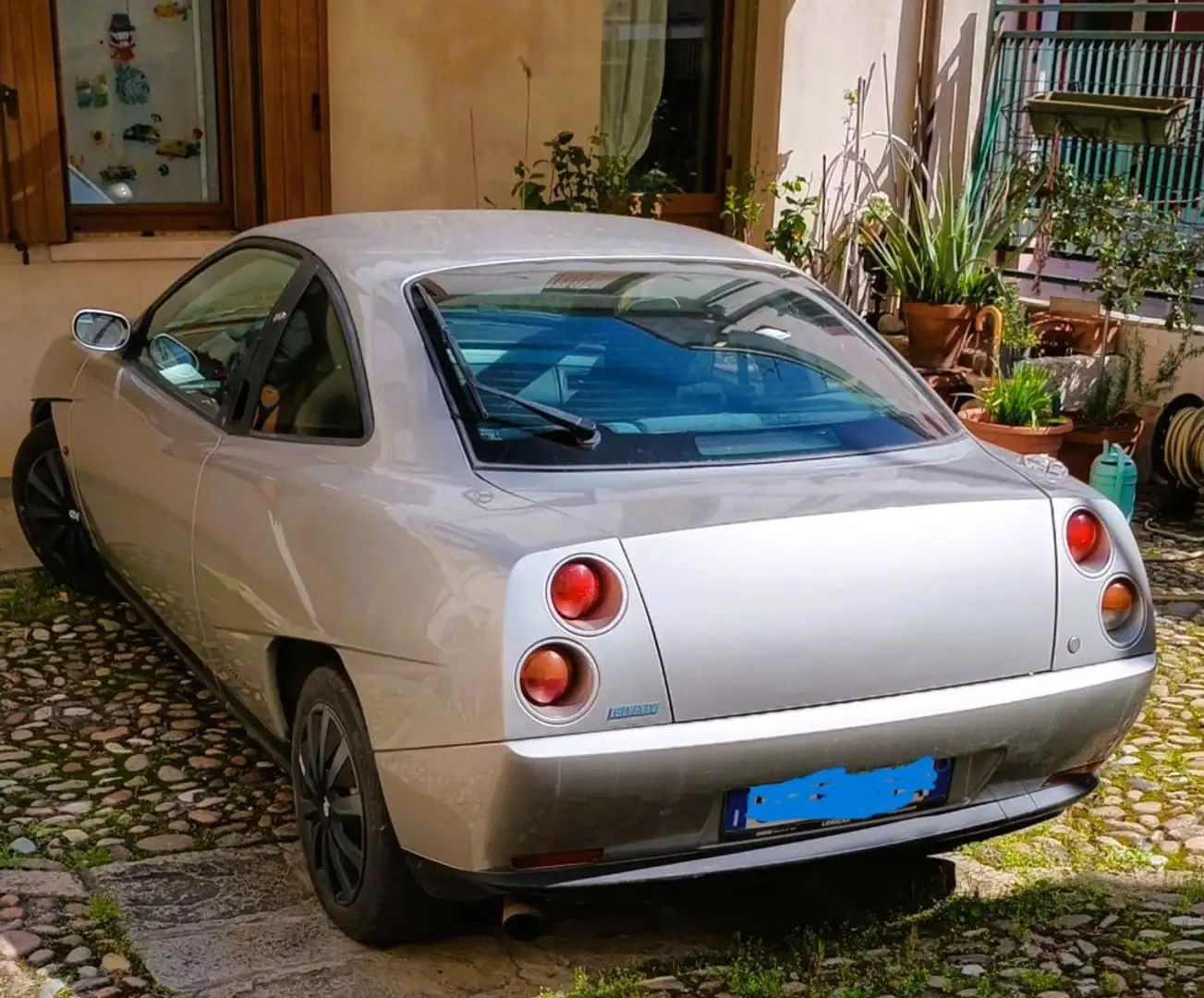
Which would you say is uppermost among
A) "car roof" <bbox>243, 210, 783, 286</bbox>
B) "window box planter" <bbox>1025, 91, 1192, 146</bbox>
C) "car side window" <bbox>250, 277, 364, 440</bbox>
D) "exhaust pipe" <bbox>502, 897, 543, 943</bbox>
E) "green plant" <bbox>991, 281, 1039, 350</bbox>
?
"window box planter" <bbox>1025, 91, 1192, 146</bbox>

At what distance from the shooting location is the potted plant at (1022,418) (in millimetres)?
7359

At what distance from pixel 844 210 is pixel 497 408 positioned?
6.31 m

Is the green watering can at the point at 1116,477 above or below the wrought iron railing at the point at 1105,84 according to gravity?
below

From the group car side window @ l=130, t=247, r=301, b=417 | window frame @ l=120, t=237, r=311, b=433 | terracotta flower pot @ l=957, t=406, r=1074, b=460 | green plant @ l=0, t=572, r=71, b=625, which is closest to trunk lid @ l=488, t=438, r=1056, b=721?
window frame @ l=120, t=237, r=311, b=433

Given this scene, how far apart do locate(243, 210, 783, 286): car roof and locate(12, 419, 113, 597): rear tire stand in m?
1.73

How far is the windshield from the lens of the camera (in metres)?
3.50

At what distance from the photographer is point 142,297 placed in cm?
773

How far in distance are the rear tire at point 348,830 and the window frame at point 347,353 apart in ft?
1.85

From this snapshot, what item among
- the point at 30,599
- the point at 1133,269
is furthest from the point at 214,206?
the point at 1133,269

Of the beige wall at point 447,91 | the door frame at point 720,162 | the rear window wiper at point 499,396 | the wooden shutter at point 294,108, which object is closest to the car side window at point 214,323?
the rear window wiper at point 499,396

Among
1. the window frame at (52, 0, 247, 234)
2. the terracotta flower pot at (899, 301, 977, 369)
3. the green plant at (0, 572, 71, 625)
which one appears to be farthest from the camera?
the terracotta flower pot at (899, 301, 977, 369)

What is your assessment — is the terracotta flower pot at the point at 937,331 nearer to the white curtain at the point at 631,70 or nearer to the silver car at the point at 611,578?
the white curtain at the point at 631,70

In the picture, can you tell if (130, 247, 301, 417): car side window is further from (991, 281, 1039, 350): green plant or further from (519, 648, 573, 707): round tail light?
(991, 281, 1039, 350): green plant

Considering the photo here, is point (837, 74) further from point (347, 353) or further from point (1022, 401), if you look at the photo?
point (347, 353)
